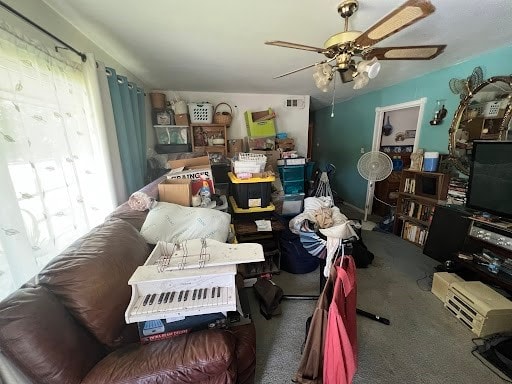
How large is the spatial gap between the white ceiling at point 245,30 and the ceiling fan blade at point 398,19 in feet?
0.83

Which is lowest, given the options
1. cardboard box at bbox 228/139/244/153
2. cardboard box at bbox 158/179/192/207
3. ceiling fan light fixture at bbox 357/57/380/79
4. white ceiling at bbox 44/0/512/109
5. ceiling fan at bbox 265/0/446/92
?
cardboard box at bbox 158/179/192/207

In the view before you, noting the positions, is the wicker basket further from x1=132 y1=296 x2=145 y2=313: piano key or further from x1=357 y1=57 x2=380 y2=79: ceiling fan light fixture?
x1=132 y1=296 x2=145 y2=313: piano key

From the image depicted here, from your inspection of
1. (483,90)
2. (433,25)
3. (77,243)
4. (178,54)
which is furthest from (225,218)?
(483,90)

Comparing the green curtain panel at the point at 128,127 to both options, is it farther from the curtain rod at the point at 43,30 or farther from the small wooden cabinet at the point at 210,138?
the small wooden cabinet at the point at 210,138

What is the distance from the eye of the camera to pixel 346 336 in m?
0.91

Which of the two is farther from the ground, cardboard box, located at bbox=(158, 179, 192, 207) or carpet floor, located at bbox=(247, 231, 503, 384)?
cardboard box, located at bbox=(158, 179, 192, 207)

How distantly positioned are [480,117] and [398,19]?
1813 mm

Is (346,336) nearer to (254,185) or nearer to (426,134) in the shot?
(254,185)

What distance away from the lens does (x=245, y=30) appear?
1532 mm

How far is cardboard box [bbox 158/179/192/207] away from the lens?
1.87 metres

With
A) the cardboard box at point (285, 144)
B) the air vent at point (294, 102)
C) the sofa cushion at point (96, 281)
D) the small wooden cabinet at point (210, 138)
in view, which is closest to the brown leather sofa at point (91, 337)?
the sofa cushion at point (96, 281)

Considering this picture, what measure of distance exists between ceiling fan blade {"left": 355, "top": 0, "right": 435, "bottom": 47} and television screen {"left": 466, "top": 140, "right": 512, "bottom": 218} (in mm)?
1407

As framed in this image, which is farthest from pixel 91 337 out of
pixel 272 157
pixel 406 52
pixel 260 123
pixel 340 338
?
pixel 260 123

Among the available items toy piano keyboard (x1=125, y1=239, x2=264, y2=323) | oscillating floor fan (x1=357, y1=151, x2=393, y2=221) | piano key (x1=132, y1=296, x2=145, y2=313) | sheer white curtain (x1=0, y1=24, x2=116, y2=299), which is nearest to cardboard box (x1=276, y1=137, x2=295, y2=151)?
oscillating floor fan (x1=357, y1=151, x2=393, y2=221)
